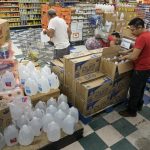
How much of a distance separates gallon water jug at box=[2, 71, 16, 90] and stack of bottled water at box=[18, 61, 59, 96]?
272 millimetres

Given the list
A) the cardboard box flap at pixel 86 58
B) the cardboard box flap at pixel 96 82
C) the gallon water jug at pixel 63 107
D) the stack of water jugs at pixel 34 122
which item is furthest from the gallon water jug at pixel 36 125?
the cardboard box flap at pixel 86 58

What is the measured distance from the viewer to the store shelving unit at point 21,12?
8344 mm

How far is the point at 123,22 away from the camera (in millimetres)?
6805

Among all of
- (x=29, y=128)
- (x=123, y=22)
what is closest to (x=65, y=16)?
(x=123, y=22)

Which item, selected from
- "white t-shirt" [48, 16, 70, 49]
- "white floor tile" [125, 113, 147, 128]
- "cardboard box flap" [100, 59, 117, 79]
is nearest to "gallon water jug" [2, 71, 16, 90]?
"cardboard box flap" [100, 59, 117, 79]

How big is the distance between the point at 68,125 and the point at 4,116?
0.81m

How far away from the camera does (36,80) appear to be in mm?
2725

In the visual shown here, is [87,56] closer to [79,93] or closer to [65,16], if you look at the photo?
[79,93]

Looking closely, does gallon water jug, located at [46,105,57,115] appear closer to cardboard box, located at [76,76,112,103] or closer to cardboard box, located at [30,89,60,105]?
cardboard box, located at [30,89,60,105]

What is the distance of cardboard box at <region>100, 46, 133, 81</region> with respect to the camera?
2.73 meters

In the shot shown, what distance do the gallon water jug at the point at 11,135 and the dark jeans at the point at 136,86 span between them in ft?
5.81

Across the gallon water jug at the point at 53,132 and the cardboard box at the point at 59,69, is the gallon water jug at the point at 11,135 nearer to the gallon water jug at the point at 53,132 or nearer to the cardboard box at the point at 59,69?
the gallon water jug at the point at 53,132

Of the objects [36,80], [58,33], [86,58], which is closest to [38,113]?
[36,80]

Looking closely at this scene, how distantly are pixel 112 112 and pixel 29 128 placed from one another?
152 cm
